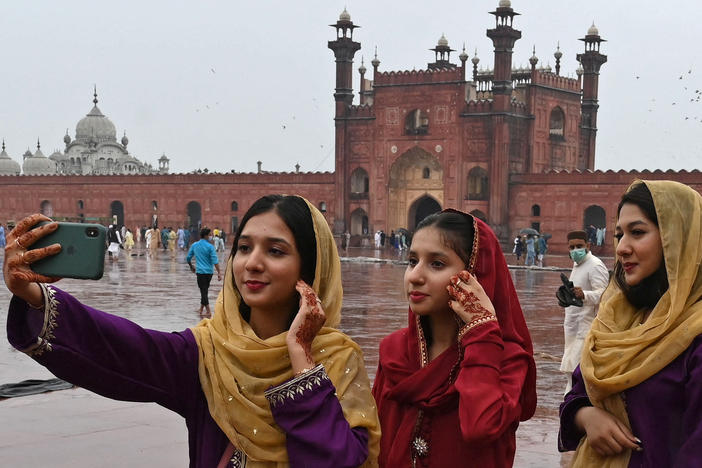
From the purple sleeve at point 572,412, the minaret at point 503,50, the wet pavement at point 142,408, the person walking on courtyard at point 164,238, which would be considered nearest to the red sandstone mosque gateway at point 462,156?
the minaret at point 503,50

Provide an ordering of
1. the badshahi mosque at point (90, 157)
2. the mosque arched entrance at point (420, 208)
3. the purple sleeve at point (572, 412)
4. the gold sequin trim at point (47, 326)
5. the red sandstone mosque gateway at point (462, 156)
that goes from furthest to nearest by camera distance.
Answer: the badshahi mosque at point (90, 157), the mosque arched entrance at point (420, 208), the red sandstone mosque gateway at point (462, 156), the purple sleeve at point (572, 412), the gold sequin trim at point (47, 326)

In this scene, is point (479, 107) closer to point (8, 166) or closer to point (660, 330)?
point (660, 330)

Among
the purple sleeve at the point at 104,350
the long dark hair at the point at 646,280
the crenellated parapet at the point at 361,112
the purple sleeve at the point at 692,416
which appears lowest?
the purple sleeve at the point at 692,416

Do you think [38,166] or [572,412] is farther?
[38,166]

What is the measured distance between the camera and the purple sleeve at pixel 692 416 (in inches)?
90.4

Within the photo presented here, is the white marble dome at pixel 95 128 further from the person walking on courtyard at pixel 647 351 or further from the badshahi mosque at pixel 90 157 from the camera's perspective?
the person walking on courtyard at pixel 647 351

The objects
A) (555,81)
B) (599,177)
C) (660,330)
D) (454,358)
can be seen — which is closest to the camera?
(660,330)

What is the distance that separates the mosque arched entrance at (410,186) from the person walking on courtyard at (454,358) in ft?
128

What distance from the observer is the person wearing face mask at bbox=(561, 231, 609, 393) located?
659 cm

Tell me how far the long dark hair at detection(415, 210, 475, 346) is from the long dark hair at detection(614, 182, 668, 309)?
0.45 m

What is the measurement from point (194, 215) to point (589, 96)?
772 inches

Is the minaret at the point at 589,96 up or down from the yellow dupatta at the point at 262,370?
up

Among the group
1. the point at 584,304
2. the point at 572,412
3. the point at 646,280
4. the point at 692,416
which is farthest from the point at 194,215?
the point at 692,416

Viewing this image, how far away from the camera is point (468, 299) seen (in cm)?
256
